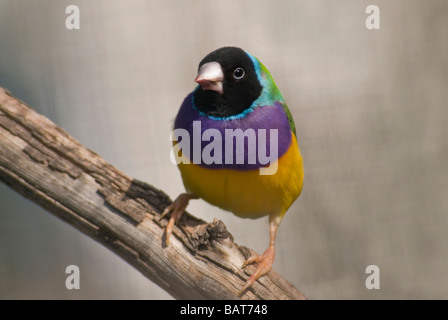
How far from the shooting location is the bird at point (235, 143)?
135cm

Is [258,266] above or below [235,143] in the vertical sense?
below

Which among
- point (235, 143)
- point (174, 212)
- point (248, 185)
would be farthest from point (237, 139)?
point (174, 212)

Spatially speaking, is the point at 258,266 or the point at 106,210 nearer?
the point at 106,210

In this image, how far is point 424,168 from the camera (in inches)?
88.7

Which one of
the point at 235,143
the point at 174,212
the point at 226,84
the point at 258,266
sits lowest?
the point at 258,266

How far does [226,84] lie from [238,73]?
2.1 inches

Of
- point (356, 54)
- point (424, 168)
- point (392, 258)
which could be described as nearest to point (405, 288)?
point (392, 258)

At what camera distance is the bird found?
4.42 ft

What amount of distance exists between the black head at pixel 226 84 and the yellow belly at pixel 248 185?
17cm

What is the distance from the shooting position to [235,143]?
1.35m

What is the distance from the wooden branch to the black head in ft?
1.04

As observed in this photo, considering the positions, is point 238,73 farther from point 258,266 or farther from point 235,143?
point 258,266

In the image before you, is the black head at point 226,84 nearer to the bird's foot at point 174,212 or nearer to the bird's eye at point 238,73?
the bird's eye at point 238,73

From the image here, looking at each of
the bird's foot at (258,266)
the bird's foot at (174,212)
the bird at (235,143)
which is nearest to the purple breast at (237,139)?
the bird at (235,143)
